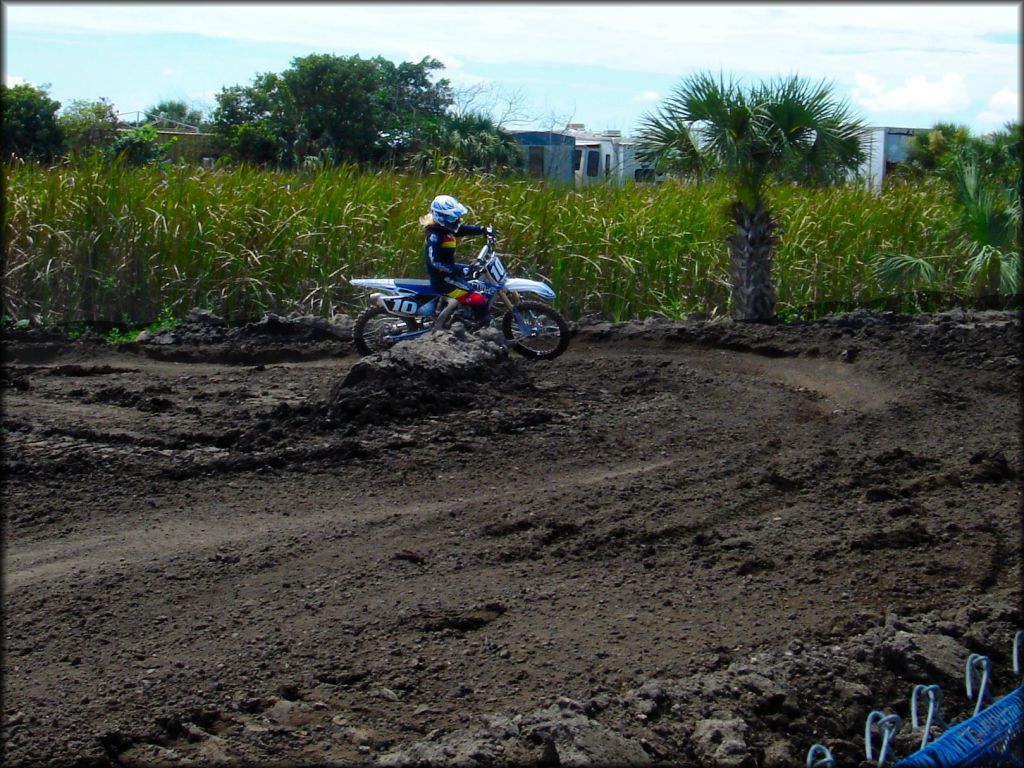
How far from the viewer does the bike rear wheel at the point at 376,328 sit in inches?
412

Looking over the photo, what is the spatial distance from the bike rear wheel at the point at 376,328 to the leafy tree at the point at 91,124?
7360 millimetres

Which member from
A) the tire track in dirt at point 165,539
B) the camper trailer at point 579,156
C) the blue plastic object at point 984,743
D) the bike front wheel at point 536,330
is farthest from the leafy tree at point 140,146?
the blue plastic object at point 984,743

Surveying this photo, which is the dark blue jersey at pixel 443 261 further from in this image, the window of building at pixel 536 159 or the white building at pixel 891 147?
the white building at pixel 891 147

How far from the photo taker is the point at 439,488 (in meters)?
6.54

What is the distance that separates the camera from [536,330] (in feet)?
33.9

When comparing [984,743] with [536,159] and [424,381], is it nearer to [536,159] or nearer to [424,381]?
[424,381]

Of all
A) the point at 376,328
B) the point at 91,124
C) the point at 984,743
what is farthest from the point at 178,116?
the point at 984,743

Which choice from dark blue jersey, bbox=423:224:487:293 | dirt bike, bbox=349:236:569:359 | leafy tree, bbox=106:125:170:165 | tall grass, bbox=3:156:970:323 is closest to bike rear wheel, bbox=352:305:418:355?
dirt bike, bbox=349:236:569:359

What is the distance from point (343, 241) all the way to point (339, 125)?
364 cm

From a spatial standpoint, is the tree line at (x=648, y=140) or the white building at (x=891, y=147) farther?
the white building at (x=891, y=147)

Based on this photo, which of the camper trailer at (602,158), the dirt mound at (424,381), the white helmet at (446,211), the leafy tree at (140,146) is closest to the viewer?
the dirt mound at (424,381)

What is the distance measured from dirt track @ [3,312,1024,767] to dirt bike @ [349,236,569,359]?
3.82ft

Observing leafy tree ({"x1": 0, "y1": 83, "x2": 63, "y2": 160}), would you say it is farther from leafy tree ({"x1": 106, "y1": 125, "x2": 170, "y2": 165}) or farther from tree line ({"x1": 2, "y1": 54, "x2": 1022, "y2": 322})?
leafy tree ({"x1": 106, "y1": 125, "x2": 170, "y2": 165})

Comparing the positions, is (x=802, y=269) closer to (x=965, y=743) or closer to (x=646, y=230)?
(x=646, y=230)
